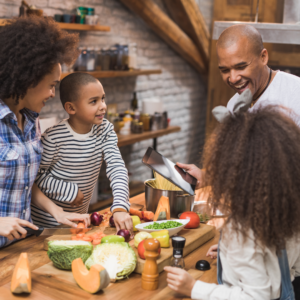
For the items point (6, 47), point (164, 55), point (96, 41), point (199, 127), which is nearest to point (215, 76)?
point (164, 55)

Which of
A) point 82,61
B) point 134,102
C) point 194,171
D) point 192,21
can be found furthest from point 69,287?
point 192,21

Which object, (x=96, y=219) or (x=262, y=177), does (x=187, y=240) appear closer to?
(x=96, y=219)

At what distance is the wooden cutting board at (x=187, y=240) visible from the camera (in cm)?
126

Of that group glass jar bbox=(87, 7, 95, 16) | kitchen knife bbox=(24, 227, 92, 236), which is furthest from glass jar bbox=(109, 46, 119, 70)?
kitchen knife bbox=(24, 227, 92, 236)

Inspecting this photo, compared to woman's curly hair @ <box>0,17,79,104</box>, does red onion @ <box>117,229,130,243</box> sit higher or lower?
lower

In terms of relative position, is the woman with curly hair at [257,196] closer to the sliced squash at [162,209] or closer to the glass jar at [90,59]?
the sliced squash at [162,209]

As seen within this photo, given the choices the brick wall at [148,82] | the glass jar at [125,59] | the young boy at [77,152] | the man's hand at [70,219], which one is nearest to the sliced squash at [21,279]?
the man's hand at [70,219]

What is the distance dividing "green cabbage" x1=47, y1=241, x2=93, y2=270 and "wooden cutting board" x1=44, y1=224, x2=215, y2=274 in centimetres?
15

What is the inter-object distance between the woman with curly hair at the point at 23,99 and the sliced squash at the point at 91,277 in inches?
11.2

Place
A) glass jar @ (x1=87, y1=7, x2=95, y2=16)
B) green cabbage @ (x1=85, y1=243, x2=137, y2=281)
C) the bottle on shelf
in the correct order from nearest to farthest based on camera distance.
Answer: green cabbage @ (x1=85, y1=243, x2=137, y2=281), glass jar @ (x1=87, y1=7, x2=95, y2=16), the bottle on shelf

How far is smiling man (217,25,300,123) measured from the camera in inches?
70.4

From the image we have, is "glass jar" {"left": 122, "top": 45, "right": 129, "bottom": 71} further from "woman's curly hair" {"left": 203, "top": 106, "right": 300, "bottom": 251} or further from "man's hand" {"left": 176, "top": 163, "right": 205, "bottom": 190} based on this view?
"woman's curly hair" {"left": 203, "top": 106, "right": 300, "bottom": 251}

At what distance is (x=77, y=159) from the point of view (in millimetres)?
1795

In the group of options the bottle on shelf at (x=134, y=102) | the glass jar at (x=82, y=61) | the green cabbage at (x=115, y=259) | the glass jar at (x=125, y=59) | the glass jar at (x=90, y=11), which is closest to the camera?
the green cabbage at (x=115, y=259)
